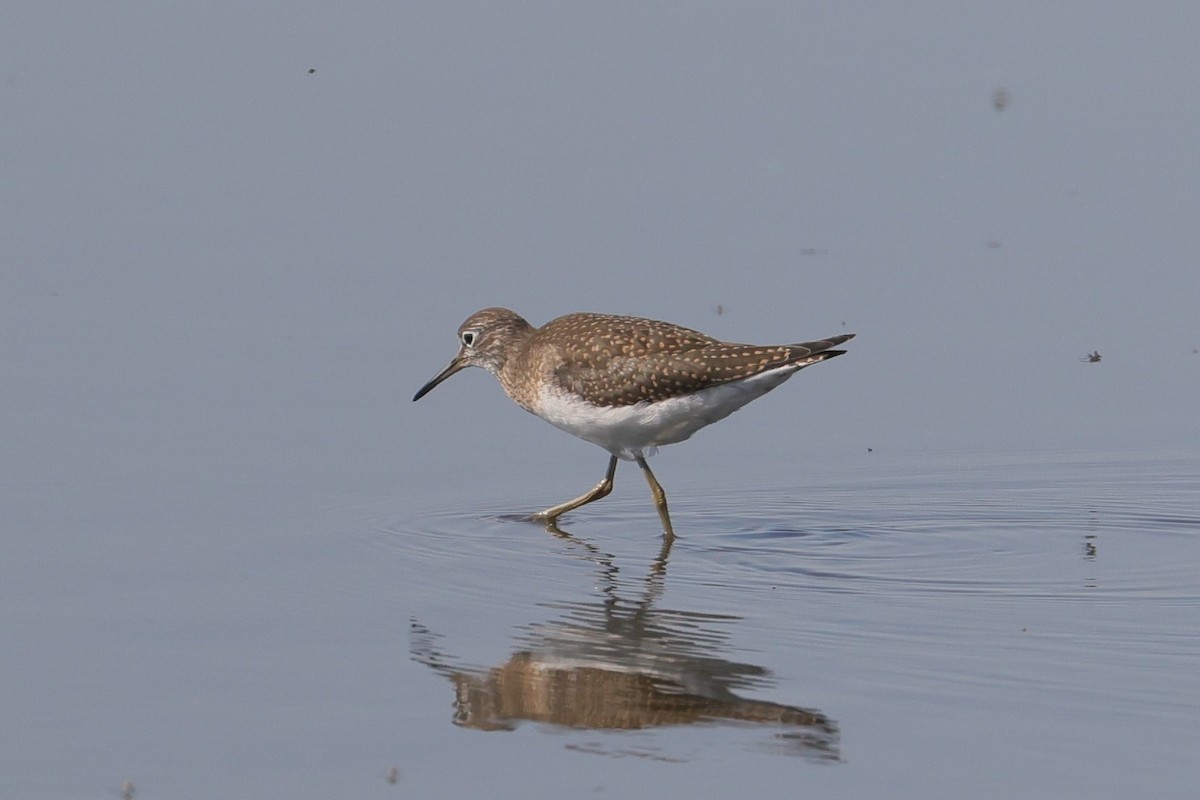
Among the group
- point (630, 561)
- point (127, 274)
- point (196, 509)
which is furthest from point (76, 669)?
point (127, 274)

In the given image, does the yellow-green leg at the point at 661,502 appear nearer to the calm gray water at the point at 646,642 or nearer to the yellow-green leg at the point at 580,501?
the calm gray water at the point at 646,642

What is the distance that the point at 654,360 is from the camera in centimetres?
1128

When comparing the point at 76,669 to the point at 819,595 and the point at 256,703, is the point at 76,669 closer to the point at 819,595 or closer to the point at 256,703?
the point at 256,703

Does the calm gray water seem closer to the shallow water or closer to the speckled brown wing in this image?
the shallow water

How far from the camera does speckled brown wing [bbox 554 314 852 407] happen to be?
11094mm

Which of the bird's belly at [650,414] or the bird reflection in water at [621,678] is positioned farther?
the bird's belly at [650,414]

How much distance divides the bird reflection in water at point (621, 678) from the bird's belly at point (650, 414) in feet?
6.09

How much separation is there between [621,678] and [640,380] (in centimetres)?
318

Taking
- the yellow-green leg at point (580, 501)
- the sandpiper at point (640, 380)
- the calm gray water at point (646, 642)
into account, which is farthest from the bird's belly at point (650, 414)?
the calm gray water at point (646, 642)

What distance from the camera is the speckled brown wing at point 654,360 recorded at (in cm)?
1109

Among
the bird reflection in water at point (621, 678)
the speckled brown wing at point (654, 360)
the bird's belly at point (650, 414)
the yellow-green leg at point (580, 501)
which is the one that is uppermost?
the speckled brown wing at point (654, 360)

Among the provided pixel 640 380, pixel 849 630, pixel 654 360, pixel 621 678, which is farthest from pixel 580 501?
pixel 621 678

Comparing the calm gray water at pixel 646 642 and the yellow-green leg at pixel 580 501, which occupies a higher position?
the yellow-green leg at pixel 580 501

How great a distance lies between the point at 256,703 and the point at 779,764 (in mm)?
2034
